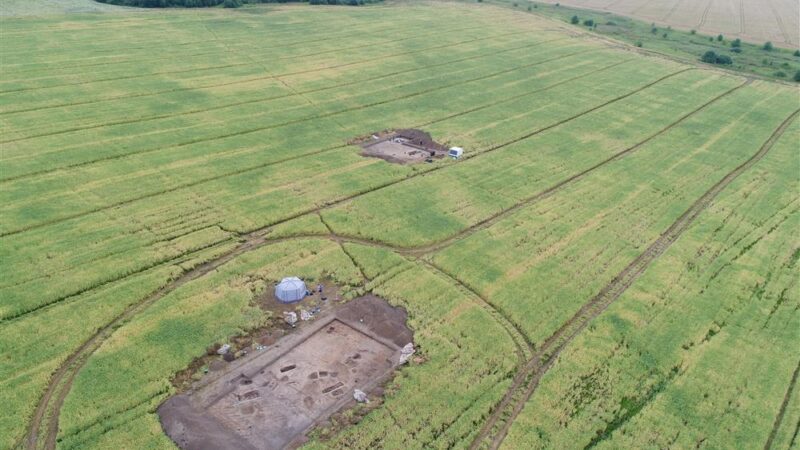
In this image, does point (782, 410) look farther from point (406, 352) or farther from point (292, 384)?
point (292, 384)

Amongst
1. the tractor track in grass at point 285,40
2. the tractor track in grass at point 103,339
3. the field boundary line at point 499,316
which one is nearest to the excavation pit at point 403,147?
the tractor track in grass at point 103,339

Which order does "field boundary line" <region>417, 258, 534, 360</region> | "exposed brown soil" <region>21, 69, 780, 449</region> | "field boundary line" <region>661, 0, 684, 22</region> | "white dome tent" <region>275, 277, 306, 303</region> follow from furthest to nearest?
"field boundary line" <region>661, 0, 684, 22</region>, "white dome tent" <region>275, 277, 306, 303</region>, "field boundary line" <region>417, 258, 534, 360</region>, "exposed brown soil" <region>21, 69, 780, 449</region>

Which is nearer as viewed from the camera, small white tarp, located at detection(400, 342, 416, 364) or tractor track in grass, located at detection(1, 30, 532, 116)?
small white tarp, located at detection(400, 342, 416, 364)

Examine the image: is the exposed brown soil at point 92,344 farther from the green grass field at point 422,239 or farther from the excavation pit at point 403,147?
the excavation pit at point 403,147

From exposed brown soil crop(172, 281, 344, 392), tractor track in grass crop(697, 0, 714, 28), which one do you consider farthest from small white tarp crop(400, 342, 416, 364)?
tractor track in grass crop(697, 0, 714, 28)

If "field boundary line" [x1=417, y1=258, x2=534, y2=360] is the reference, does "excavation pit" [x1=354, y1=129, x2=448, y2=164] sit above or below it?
above

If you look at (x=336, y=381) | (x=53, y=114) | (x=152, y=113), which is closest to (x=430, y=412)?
(x=336, y=381)

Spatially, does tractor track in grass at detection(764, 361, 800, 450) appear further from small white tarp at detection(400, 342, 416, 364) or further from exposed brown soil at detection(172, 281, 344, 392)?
exposed brown soil at detection(172, 281, 344, 392)
